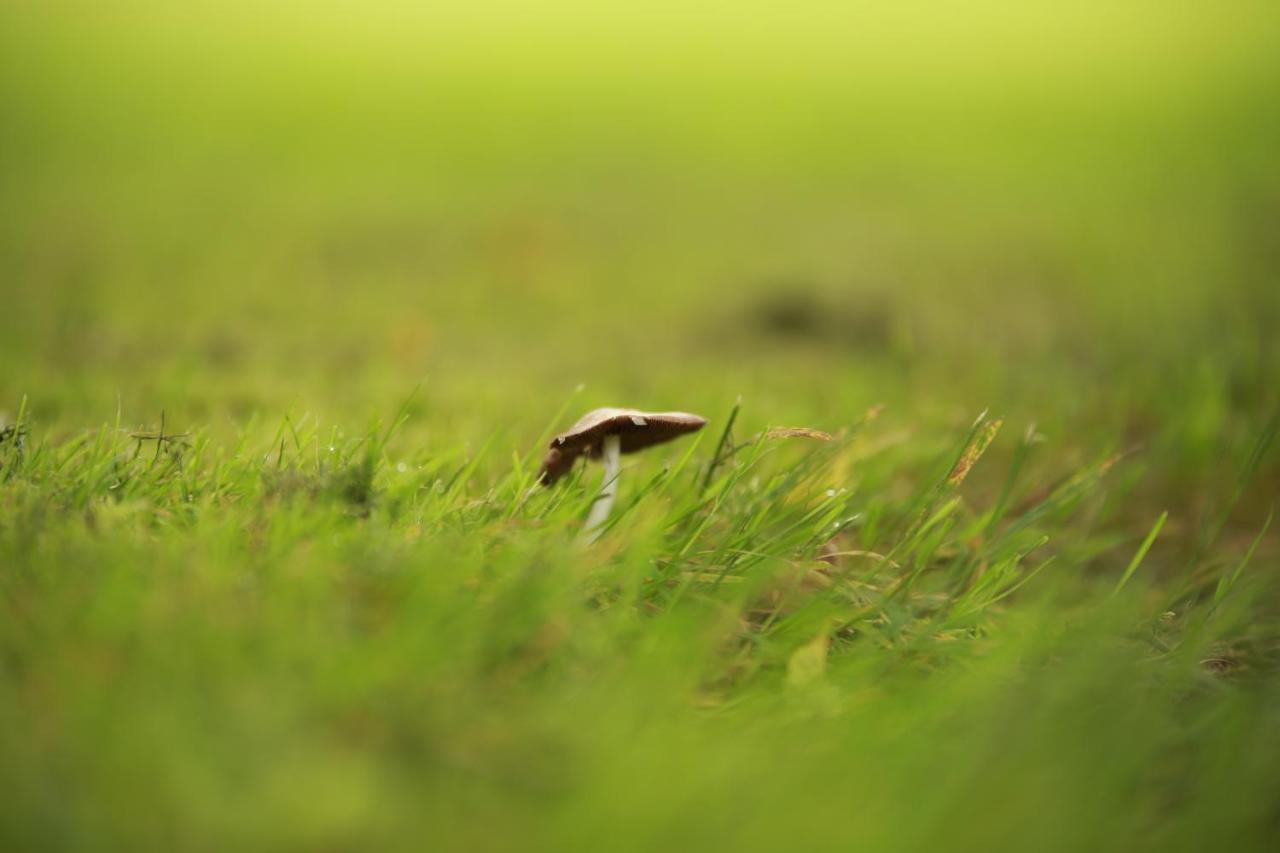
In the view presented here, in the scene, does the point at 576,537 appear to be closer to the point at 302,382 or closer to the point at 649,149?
the point at 302,382

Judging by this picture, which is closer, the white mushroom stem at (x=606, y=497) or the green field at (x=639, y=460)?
the green field at (x=639, y=460)

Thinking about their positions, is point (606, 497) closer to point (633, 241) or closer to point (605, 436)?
point (605, 436)

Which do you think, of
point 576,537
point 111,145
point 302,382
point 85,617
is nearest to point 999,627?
point 576,537

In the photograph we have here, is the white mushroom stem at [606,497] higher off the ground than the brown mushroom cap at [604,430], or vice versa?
the brown mushroom cap at [604,430]

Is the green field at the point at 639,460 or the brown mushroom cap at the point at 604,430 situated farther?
the brown mushroom cap at the point at 604,430

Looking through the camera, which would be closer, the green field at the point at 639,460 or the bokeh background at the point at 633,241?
the green field at the point at 639,460

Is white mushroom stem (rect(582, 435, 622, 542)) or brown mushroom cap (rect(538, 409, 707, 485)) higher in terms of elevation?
brown mushroom cap (rect(538, 409, 707, 485))
